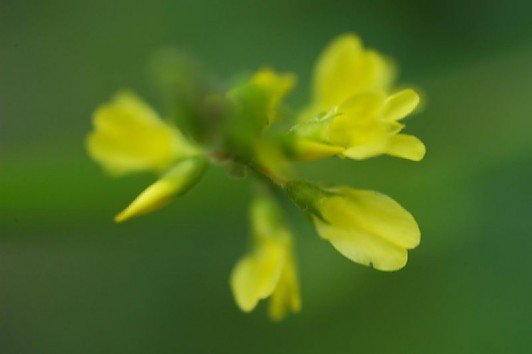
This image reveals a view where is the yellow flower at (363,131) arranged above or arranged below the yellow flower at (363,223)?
above

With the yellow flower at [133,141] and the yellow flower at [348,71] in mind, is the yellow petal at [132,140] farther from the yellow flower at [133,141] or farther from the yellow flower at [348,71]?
the yellow flower at [348,71]

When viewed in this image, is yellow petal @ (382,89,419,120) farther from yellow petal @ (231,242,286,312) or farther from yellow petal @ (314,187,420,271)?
yellow petal @ (231,242,286,312)

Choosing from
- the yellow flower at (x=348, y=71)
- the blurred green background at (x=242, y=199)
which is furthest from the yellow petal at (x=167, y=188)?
the blurred green background at (x=242, y=199)

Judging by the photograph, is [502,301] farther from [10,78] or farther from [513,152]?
[10,78]

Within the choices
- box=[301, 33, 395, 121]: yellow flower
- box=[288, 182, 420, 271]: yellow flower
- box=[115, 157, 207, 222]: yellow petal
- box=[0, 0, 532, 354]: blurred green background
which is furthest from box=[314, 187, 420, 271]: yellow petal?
box=[0, 0, 532, 354]: blurred green background

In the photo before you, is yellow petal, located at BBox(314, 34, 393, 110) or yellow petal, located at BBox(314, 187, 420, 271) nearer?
yellow petal, located at BBox(314, 187, 420, 271)

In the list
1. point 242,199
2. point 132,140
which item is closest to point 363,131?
point 132,140
